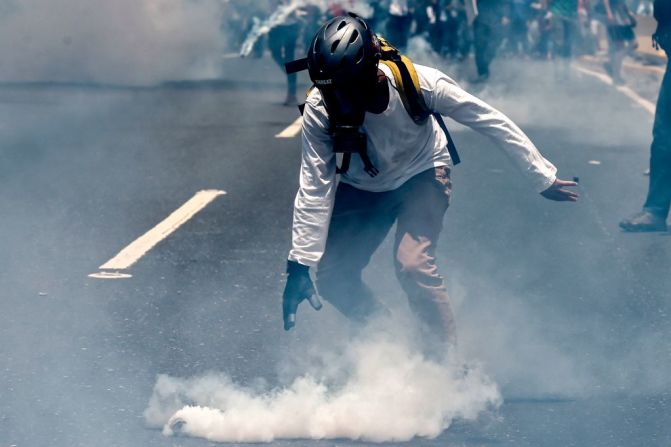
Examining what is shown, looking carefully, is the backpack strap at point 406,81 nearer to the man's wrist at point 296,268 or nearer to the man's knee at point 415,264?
the man's knee at point 415,264

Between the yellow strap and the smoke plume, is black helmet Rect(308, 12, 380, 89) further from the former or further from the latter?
the smoke plume

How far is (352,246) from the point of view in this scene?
16.8 ft

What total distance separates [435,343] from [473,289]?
1893 mm

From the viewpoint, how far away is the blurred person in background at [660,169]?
8.37 metres

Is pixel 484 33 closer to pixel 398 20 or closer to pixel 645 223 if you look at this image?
pixel 398 20

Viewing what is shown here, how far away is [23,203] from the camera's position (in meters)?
9.16

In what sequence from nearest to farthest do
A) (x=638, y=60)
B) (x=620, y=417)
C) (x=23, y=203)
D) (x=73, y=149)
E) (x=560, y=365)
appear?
(x=620, y=417)
(x=560, y=365)
(x=23, y=203)
(x=73, y=149)
(x=638, y=60)

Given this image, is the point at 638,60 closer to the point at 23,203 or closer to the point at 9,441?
the point at 23,203

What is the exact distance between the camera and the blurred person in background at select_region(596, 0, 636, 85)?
63.2 feet

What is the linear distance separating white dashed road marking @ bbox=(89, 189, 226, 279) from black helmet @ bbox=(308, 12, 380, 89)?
9.01ft

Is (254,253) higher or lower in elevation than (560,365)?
lower

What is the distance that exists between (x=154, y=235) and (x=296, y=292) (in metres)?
3.44

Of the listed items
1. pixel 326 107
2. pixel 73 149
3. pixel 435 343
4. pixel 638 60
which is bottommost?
pixel 638 60

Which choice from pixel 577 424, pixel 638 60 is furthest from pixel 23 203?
pixel 638 60
